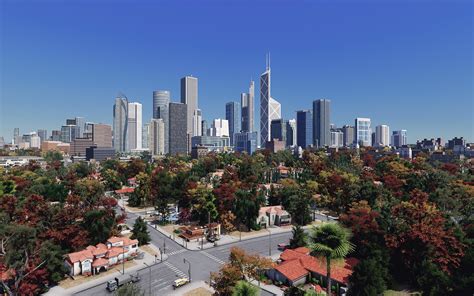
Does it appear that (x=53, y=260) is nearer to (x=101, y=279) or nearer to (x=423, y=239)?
(x=101, y=279)

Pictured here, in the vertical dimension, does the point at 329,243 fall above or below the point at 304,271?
above

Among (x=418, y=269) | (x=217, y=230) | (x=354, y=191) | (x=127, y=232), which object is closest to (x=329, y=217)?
(x=354, y=191)

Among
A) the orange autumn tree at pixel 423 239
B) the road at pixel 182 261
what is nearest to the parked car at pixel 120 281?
the road at pixel 182 261

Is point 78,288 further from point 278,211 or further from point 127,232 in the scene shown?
point 278,211

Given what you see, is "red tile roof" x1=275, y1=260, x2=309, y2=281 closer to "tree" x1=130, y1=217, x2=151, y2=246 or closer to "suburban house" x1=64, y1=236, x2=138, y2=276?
"suburban house" x1=64, y1=236, x2=138, y2=276

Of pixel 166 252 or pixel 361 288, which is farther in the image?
pixel 166 252

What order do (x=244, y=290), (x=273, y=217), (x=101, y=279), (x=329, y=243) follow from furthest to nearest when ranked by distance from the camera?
(x=273, y=217) < (x=101, y=279) < (x=244, y=290) < (x=329, y=243)

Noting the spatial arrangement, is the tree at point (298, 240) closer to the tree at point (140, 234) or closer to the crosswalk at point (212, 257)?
the crosswalk at point (212, 257)

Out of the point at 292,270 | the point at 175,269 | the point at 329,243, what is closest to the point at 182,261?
the point at 175,269
